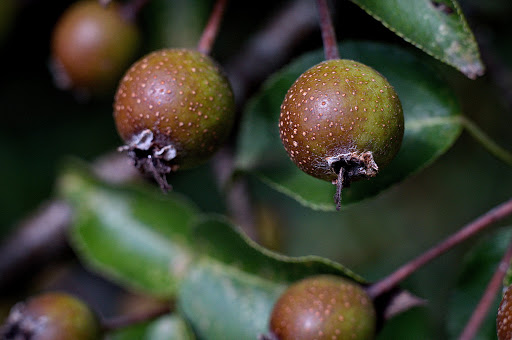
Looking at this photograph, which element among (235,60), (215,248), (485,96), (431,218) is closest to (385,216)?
(431,218)

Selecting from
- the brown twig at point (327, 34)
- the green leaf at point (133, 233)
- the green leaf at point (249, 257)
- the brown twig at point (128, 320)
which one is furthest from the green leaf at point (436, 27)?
the brown twig at point (128, 320)

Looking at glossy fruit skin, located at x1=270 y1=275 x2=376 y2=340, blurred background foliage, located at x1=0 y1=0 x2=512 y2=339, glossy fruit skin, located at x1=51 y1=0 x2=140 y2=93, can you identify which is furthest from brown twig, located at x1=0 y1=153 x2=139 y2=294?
glossy fruit skin, located at x1=270 y1=275 x2=376 y2=340

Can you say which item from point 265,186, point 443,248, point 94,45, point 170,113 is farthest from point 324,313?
point 265,186

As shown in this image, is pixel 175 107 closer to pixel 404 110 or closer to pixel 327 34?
pixel 327 34

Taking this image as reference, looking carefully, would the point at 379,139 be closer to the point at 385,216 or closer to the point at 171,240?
the point at 171,240

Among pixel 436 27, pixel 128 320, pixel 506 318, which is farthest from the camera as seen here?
pixel 128 320

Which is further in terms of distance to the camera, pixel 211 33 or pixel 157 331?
pixel 157 331
